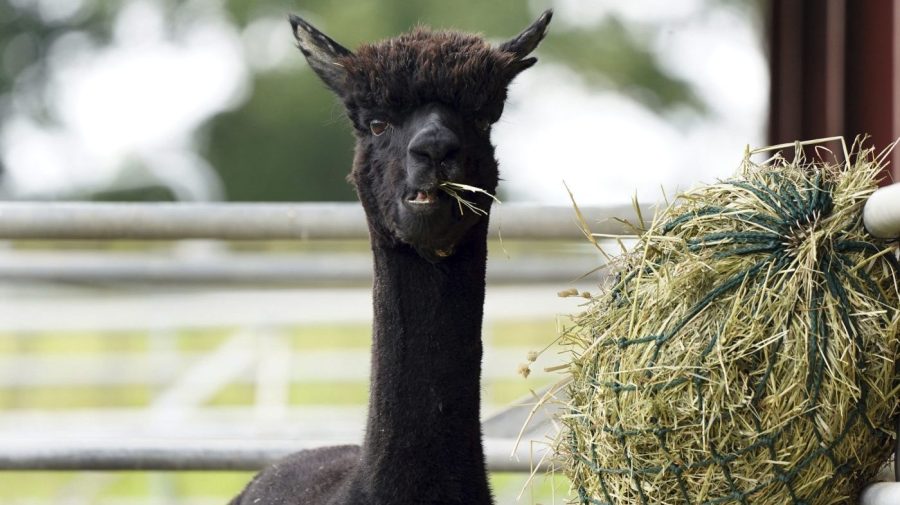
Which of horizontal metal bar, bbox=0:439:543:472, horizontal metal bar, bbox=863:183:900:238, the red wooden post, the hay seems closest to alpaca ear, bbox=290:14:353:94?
the hay

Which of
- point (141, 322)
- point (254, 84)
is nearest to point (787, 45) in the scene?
point (141, 322)

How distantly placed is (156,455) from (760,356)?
222 cm

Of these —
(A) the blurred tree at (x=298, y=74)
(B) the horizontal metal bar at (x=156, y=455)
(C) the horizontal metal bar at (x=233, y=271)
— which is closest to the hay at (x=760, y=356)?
(B) the horizontal metal bar at (x=156, y=455)

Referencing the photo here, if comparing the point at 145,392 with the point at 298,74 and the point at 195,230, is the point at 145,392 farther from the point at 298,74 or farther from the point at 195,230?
the point at 195,230

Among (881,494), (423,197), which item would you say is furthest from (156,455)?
(881,494)

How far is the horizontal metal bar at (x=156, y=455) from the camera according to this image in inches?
139

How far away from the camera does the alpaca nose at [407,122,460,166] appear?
8.24 ft

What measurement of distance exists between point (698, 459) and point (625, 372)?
212 mm

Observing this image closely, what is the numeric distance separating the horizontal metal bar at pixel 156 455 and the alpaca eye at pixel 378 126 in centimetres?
125

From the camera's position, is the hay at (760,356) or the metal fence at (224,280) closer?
the hay at (760,356)

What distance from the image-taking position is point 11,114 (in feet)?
48.3

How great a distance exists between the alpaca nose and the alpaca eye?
21cm

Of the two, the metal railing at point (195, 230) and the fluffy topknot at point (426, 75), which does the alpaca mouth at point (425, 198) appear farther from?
the metal railing at point (195, 230)

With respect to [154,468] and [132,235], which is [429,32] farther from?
[154,468]
